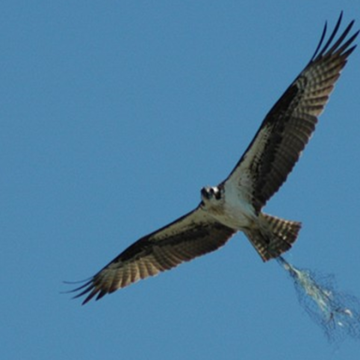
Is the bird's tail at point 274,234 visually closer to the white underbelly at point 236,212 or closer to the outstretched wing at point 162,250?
the white underbelly at point 236,212

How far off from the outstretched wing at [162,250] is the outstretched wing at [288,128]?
100 centimetres

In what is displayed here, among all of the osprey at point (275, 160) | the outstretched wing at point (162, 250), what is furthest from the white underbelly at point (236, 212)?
the outstretched wing at point (162, 250)

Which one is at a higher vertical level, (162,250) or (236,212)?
(162,250)

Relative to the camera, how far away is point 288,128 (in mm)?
12000

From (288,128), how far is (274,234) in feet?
4.13

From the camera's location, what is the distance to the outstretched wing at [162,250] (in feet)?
43.4

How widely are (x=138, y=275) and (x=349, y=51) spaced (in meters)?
4.14

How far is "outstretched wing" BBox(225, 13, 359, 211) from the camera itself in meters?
12.0

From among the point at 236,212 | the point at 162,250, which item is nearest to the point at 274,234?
the point at 236,212

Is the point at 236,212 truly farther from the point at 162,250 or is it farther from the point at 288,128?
the point at 162,250

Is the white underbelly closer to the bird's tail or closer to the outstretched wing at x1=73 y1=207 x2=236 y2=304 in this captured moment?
the bird's tail

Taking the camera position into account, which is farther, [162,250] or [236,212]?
[162,250]

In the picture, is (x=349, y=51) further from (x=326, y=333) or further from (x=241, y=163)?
(x=326, y=333)

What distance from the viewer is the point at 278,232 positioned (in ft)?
40.3
